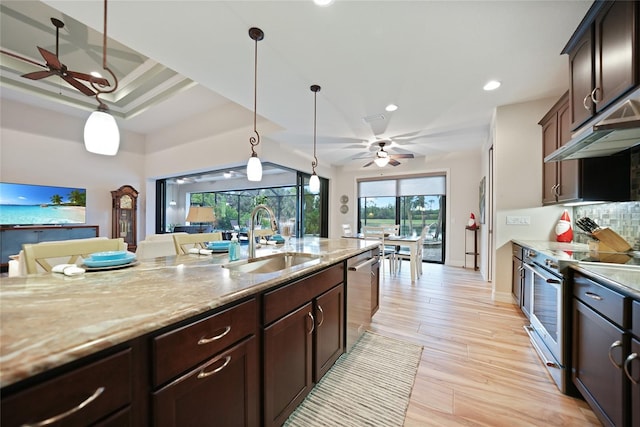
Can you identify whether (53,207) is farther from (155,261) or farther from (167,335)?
(167,335)

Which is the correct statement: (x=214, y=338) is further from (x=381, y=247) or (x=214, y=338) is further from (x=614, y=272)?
(x=381, y=247)

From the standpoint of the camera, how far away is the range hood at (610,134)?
1.40m

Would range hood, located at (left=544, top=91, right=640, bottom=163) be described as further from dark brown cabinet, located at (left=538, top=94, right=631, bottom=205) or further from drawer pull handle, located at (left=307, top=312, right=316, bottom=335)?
drawer pull handle, located at (left=307, top=312, right=316, bottom=335)

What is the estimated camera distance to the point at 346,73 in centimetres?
263

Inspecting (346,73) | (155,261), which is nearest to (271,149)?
(346,73)

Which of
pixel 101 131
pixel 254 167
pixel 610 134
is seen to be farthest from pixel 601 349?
pixel 101 131

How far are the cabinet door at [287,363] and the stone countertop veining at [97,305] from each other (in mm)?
249

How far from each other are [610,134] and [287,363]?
2.49 m

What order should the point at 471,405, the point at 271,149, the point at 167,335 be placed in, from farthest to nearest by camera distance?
the point at 271,149
the point at 471,405
the point at 167,335

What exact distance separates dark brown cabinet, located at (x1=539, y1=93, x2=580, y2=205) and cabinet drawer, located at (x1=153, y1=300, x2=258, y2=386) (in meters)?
3.03

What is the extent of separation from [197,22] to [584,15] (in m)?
2.91

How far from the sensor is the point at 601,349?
133 centimetres

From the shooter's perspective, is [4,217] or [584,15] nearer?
[584,15]

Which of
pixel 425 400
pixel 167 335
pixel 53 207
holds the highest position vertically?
pixel 53 207
